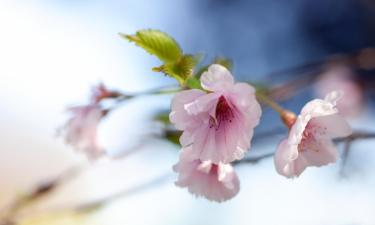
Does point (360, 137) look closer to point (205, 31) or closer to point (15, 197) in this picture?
point (15, 197)

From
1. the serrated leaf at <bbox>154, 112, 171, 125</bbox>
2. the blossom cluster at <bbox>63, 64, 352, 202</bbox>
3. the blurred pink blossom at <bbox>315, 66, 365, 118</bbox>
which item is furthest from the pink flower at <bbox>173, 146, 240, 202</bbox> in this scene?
the blurred pink blossom at <bbox>315, 66, 365, 118</bbox>

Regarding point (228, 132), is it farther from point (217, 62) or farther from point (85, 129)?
point (85, 129)

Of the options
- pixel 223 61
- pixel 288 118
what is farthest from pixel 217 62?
pixel 288 118

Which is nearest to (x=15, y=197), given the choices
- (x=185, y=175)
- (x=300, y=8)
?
(x=185, y=175)

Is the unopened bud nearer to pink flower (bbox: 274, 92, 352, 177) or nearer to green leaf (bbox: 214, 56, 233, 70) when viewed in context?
pink flower (bbox: 274, 92, 352, 177)

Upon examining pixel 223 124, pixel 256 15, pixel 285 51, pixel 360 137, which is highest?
pixel 256 15

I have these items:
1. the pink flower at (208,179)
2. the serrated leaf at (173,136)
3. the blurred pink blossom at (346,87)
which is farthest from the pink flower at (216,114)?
the blurred pink blossom at (346,87)
